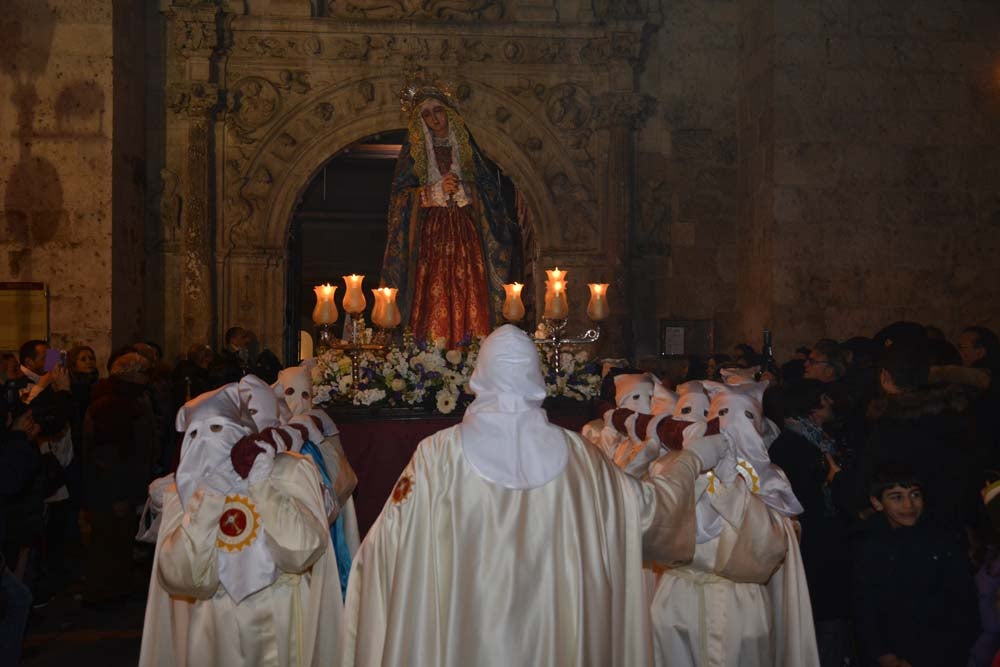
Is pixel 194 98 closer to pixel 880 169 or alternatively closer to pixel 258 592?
pixel 880 169

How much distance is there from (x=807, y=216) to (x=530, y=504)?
27.5 ft

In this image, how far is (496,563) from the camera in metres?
3.29

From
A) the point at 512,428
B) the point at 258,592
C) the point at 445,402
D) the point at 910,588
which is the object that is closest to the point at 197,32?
the point at 445,402

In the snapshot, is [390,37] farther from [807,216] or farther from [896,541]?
[896,541]

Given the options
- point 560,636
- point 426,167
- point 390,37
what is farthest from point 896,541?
point 390,37

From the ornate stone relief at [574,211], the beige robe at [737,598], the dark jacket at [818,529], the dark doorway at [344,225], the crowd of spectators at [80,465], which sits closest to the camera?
the beige robe at [737,598]

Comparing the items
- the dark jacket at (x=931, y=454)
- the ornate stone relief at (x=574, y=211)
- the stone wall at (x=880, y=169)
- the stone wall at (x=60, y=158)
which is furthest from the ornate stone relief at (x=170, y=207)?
the dark jacket at (x=931, y=454)

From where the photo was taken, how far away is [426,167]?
7.86 meters

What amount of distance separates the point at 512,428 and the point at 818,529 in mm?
2042

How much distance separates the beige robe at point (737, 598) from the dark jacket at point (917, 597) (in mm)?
266

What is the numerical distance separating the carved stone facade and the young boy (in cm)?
775

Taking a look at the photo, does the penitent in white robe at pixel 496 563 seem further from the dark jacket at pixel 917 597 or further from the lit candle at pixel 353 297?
the lit candle at pixel 353 297

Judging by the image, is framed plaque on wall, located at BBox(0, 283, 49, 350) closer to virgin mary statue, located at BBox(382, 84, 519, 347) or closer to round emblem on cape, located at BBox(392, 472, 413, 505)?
virgin mary statue, located at BBox(382, 84, 519, 347)

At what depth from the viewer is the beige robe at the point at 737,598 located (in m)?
3.83
